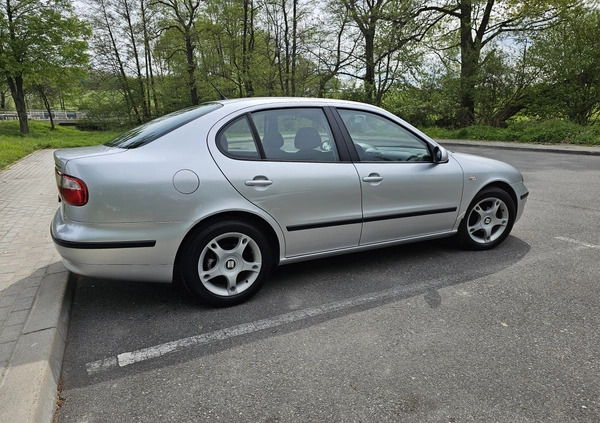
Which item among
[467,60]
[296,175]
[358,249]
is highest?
[467,60]

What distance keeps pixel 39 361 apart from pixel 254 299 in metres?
1.45

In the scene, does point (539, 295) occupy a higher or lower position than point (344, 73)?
lower

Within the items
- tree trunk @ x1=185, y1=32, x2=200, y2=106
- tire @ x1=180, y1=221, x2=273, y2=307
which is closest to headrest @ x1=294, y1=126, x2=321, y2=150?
tire @ x1=180, y1=221, x2=273, y2=307

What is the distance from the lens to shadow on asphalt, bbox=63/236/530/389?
8.23 ft

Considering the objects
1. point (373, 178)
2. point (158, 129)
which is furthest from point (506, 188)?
point (158, 129)

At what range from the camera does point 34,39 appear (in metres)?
23.8

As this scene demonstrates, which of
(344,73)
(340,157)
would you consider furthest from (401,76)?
(340,157)

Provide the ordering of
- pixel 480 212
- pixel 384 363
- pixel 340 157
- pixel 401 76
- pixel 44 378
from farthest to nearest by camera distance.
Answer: pixel 401 76
pixel 480 212
pixel 340 157
pixel 384 363
pixel 44 378

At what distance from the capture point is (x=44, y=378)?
6.68 feet

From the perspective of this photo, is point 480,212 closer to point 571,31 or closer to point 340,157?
point 340,157

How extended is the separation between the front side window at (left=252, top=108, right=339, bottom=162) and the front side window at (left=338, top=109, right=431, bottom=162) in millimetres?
240

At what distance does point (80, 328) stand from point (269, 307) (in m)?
1.35

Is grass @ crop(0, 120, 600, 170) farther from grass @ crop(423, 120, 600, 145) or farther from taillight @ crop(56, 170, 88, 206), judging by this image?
taillight @ crop(56, 170, 88, 206)

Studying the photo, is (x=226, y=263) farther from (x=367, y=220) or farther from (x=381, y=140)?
(x=381, y=140)
